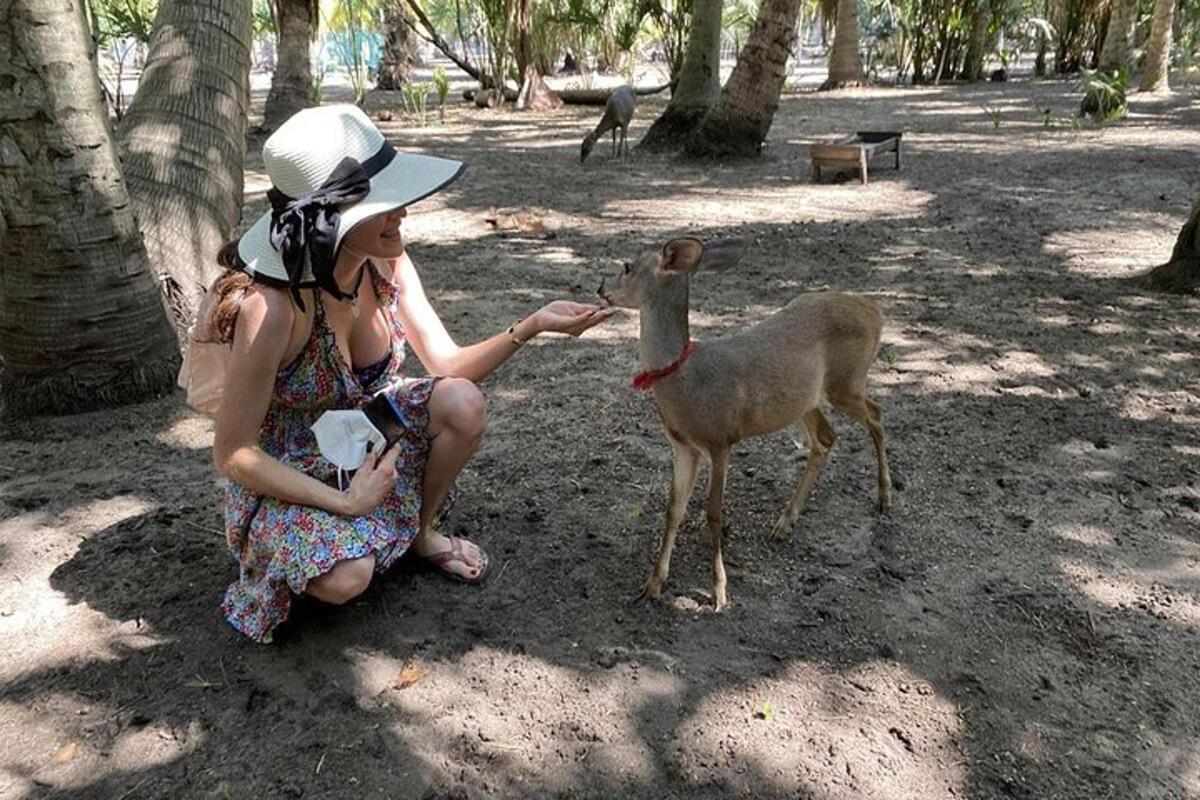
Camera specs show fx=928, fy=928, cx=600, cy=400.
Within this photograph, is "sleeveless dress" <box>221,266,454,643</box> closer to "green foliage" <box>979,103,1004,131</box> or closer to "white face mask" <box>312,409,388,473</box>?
"white face mask" <box>312,409,388,473</box>

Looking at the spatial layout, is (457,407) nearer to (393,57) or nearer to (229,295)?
(229,295)

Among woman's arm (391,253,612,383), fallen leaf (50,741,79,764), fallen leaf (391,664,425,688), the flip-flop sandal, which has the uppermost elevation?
woman's arm (391,253,612,383)

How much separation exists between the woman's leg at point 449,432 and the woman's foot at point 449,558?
116 millimetres

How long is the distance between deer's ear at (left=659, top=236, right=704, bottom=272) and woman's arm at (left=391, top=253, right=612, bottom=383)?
0.77 ft

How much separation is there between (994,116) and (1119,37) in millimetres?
2790

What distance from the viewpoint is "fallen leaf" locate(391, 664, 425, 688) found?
8.36 ft

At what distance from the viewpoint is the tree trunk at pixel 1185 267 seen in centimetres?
564

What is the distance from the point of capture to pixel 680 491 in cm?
299

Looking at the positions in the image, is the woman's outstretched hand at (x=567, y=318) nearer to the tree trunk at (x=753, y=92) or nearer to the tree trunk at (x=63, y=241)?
the tree trunk at (x=63, y=241)

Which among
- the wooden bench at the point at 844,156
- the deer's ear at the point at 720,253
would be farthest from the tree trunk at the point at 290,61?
the deer's ear at the point at 720,253

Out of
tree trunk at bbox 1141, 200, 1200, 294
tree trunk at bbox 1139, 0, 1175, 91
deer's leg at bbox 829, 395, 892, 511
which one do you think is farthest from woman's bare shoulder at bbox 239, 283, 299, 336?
tree trunk at bbox 1139, 0, 1175, 91

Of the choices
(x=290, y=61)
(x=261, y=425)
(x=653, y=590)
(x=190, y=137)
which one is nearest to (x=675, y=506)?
(x=653, y=590)

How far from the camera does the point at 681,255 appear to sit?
9.20 feet

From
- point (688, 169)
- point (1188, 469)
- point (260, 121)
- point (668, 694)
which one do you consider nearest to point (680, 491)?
point (668, 694)
